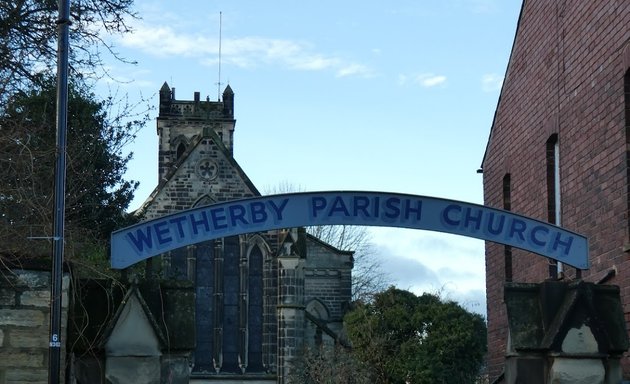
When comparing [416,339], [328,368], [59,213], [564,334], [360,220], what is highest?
[360,220]

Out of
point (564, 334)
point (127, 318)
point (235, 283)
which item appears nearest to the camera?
point (127, 318)

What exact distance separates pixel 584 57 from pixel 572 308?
5959mm

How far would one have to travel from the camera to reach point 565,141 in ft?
56.4

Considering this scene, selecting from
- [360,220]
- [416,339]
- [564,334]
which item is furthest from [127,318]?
[416,339]

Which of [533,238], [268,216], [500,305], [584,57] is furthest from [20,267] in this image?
[500,305]

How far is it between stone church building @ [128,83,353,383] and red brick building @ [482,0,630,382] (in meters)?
21.5

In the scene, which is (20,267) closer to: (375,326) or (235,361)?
(375,326)

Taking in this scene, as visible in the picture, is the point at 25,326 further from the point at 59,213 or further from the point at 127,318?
the point at 59,213

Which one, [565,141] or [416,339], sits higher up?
[565,141]

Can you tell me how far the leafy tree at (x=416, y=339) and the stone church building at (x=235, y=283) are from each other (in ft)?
8.70

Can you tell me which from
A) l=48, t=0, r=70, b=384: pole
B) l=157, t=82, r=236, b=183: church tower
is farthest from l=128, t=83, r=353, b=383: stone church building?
l=48, t=0, r=70, b=384: pole

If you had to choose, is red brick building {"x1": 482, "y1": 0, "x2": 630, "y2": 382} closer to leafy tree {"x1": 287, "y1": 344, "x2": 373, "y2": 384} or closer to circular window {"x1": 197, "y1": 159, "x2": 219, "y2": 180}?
leafy tree {"x1": 287, "y1": 344, "x2": 373, "y2": 384}

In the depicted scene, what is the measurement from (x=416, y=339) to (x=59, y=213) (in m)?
31.7

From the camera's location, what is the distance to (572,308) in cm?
1133
